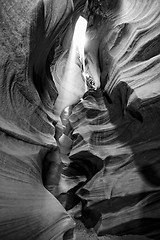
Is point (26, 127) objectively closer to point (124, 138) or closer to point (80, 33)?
point (124, 138)

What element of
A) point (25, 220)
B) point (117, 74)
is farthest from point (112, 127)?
point (25, 220)

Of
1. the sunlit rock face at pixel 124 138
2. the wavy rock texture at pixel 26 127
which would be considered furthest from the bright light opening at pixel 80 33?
the wavy rock texture at pixel 26 127

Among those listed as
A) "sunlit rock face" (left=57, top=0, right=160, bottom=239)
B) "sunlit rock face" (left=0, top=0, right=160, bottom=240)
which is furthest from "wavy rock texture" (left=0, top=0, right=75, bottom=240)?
"sunlit rock face" (left=57, top=0, right=160, bottom=239)

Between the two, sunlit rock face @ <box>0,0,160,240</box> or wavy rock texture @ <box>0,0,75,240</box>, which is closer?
wavy rock texture @ <box>0,0,75,240</box>

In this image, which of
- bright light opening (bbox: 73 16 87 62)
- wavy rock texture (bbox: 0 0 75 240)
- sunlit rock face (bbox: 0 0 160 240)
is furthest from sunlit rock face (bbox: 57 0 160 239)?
bright light opening (bbox: 73 16 87 62)

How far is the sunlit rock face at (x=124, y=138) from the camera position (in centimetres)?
304

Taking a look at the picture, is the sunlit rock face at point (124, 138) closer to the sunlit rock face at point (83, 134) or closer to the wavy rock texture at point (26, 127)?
the sunlit rock face at point (83, 134)

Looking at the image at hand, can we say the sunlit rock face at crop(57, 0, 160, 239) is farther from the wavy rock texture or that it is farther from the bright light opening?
the bright light opening

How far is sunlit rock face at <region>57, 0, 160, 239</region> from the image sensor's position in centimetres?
304

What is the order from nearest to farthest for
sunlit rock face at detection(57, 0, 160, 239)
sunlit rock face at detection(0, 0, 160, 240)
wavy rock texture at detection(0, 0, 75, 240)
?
wavy rock texture at detection(0, 0, 75, 240), sunlit rock face at detection(0, 0, 160, 240), sunlit rock face at detection(57, 0, 160, 239)

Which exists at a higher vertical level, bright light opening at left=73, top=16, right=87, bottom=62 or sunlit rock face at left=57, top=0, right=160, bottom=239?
bright light opening at left=73, top=16, right=87, bottom=62

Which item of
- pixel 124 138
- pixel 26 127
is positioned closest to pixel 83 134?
pixel 124 138

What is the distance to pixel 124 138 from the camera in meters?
3.52

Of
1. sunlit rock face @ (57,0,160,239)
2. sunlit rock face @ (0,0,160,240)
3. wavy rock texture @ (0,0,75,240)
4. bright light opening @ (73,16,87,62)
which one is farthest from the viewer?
bright light opening @ (73,16,87,62)
